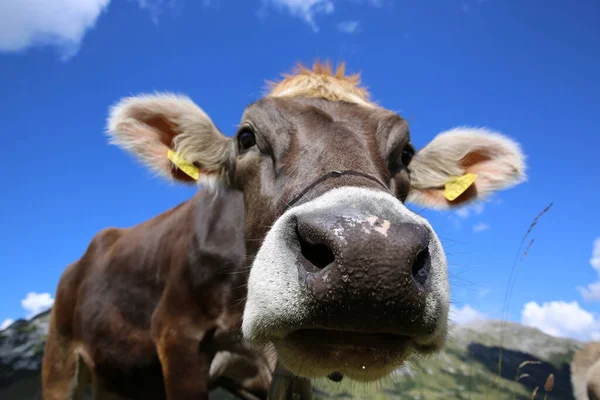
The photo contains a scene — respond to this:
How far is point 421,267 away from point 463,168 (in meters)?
3.12

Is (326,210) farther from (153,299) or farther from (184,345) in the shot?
(153,299)

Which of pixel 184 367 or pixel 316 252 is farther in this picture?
pixel 184 367

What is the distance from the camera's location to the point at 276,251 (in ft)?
7.39

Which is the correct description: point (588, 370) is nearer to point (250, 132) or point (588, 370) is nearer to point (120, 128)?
point (250, 132)

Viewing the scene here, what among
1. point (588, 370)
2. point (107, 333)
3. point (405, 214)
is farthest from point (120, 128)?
point (588, 370)

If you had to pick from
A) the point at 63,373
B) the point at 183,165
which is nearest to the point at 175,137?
the point at 183,165

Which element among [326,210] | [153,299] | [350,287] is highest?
[153,299]

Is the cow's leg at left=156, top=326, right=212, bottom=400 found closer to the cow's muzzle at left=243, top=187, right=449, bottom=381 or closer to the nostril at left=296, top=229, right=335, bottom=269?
the cow's muzzle at left=243, top=187, right=449, bottom=381

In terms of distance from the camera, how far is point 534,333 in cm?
1273

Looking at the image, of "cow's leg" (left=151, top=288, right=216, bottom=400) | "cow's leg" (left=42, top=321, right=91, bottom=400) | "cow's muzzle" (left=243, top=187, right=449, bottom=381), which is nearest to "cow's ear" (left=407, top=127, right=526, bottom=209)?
"cow's leg" (left=151, top=288, right=216, bottom=400)

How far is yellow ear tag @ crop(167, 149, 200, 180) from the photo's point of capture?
448 centimetres

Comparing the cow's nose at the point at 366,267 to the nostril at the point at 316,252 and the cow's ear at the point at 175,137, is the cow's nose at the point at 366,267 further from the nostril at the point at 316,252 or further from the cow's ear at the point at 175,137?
the cow's ear at the point at 175,137

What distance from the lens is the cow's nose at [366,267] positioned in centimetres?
192

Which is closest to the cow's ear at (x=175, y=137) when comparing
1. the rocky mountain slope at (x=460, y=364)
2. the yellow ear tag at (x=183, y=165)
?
the yellow ear tag at (x=183, y=165)
